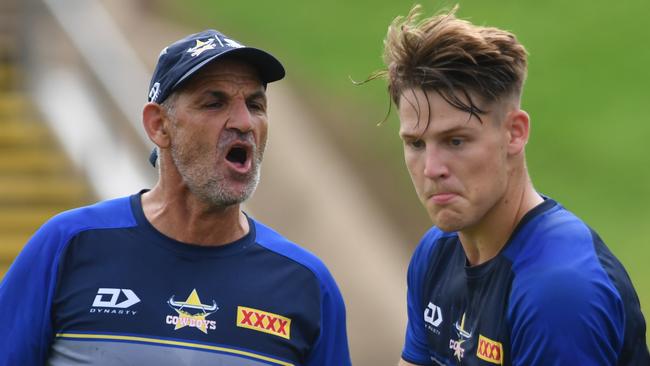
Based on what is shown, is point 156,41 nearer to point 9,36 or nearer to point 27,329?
point 9,36

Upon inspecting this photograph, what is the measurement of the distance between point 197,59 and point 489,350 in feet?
4.86

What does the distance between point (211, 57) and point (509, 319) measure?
1424mm

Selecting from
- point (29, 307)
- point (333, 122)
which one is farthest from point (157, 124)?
point (333, 122)

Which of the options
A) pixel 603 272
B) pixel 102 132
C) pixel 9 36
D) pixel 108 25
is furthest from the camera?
pixel 9 36

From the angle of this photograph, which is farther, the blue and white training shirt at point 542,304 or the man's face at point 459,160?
the man's face at point 459,160

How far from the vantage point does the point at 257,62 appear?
15.8 feet

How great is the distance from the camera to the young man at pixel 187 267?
457cm

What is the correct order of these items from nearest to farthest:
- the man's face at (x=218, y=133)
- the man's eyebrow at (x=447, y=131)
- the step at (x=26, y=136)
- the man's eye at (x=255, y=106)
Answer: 1. the man's eyebrow at (x=447, y=131)
2. the man's face at (x=218, y=133)
3. the man's eye at (x=255, y=106)
4. the step at (x=26, y=136)

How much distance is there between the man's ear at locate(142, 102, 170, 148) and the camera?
15.9ft

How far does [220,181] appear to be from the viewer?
472 centimetres

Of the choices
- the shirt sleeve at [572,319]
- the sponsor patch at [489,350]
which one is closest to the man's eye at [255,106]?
the sponsor patch at [489,350]

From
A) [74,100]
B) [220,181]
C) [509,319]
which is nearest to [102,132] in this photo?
[74,100]

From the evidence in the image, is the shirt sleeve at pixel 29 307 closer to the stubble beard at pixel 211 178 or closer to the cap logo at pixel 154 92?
the stubble beard at pixel 211 178

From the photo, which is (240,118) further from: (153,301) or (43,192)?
(43,192)
